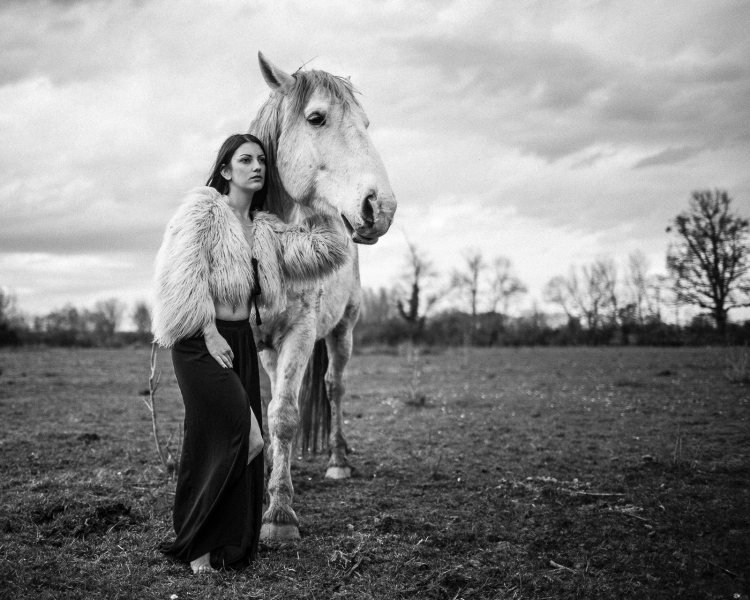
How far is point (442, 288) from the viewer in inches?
1865

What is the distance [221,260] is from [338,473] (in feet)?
9.36

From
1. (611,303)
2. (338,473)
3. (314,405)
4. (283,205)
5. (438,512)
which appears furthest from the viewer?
(611,303)

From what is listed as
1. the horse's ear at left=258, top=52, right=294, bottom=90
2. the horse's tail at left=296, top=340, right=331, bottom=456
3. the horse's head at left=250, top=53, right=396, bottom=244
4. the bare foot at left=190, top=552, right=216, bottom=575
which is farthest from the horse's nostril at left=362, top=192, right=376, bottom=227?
the horse's tail at left=296, top=340, right=331, bottom=456

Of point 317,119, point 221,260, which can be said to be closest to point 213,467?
point 221,260

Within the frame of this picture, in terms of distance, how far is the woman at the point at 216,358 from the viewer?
281cm

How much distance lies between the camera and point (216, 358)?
281 cm

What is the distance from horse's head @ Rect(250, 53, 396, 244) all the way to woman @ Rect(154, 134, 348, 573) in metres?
0.38

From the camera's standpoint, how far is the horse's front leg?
3.37m

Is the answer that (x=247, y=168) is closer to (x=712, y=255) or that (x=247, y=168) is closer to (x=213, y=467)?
(x=213, y=467)

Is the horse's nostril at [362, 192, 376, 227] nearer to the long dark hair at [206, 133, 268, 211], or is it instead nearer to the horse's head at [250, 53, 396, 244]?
the horse's head at [250, 53, 396, 244]

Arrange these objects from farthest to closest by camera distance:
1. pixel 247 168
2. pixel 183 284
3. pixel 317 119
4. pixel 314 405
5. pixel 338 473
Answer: pixel 314 405, pixel 338 473, pixel 317 119, pixel 247 168, pixel 183 284


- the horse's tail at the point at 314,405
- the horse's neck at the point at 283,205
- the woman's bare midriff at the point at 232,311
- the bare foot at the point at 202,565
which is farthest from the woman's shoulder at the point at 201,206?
the horse's tail at the point at 314,405

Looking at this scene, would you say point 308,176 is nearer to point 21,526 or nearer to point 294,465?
point 21,526

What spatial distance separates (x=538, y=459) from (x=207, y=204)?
177 inches
